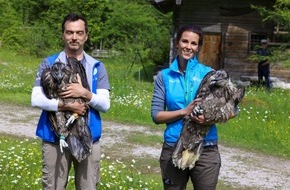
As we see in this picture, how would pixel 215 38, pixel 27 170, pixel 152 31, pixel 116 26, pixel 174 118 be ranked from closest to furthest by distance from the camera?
pixel 174 118 → pixel 27 170 → pixel 215 38 → pixel 152 31 → pixel 116 26

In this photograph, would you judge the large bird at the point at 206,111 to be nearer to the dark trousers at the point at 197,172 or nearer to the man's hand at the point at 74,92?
the dark trousers at the point at 197,172

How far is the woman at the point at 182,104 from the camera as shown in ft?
12.1

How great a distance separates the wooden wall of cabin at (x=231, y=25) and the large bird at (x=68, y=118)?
54.1 feet

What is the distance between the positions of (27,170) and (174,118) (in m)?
3.45

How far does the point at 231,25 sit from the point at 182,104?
16.7m

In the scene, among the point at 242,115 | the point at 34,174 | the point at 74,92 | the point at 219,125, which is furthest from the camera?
the point at 242,115

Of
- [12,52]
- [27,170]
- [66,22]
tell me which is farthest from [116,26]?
[66,22]

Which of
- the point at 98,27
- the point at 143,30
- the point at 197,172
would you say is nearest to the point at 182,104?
the point at 197,172

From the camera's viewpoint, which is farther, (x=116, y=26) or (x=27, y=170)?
(x=116, y=26)

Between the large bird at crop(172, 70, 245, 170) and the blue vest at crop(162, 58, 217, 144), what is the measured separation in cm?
6

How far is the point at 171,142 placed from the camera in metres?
3.74

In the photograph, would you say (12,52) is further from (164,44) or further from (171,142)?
(171,142)

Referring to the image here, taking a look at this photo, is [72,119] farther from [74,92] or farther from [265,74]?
[265,74]

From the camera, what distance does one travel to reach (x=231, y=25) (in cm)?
1986
